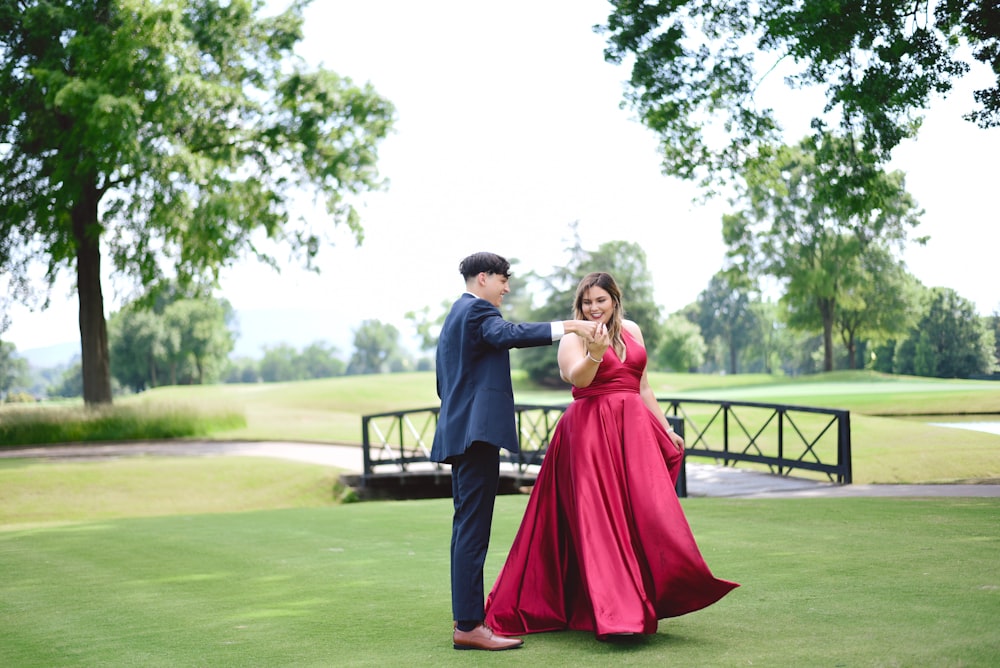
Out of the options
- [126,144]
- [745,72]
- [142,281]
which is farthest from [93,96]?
[745,72]

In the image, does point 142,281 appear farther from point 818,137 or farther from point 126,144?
point 818,137

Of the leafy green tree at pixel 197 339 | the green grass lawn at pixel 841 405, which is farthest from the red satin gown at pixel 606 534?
the leafy green tree at pixel 197 339

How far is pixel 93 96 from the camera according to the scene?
895 inches

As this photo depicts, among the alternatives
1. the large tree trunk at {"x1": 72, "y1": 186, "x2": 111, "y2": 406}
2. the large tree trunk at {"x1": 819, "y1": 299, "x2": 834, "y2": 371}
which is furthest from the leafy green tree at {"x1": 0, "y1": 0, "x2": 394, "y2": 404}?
the large tree trunk at {"x1": 819, "y1": 299, "x2": 834, "y2": 371}

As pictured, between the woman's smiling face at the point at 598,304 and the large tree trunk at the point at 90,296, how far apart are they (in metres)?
24.4

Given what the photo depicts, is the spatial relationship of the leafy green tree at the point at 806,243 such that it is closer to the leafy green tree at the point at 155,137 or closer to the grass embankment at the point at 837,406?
the grass embankment at the point at 837,406

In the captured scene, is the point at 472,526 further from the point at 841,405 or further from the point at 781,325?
the point at 781,325

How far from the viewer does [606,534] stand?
17.1 ft

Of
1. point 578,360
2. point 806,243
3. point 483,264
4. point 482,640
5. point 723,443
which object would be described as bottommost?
point 723,443

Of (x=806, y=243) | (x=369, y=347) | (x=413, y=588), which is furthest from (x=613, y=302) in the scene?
(x=369, y=347)

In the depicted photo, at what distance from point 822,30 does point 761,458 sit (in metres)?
8.02

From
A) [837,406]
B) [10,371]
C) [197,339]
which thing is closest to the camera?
[837,406]

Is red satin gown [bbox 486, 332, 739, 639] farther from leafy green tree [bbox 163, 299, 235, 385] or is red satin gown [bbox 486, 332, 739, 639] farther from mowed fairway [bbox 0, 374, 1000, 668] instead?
leafy green tree [bbox 163, 299, 235, 385]

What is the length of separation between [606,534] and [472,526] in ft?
2.41
